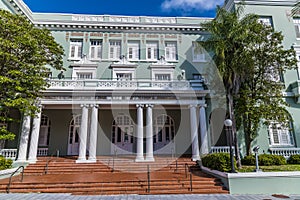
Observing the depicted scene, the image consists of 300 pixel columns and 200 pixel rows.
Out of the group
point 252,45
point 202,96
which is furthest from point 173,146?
point 252,45

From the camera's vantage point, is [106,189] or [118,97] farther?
[118,97]

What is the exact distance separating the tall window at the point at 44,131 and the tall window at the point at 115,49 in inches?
300

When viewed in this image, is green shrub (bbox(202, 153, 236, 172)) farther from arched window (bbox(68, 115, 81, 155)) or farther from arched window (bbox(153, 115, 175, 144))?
Answer: arched window (bbox(68, 115, 81, 155))

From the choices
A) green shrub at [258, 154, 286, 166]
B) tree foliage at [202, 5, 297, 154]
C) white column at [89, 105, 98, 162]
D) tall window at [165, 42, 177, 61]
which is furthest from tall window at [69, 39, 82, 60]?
green shrub at [258, 154, 286, 166]

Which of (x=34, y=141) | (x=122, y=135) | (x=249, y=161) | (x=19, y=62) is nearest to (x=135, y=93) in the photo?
(x=122, y=135)

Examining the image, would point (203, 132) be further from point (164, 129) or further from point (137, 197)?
point (137, 197)

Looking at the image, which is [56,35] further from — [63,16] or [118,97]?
[118,97]

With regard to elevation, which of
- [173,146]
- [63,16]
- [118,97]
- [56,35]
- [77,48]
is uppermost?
[63,16]

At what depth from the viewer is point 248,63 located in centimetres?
1205

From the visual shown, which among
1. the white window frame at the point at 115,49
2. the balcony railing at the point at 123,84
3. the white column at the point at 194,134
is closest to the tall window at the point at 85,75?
the white window frame at the point at 115,49

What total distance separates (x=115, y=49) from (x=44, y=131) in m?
9.22

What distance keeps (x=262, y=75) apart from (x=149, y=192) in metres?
10.7

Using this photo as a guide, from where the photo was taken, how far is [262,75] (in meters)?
13.1

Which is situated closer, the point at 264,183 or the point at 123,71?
the point at 264,183
